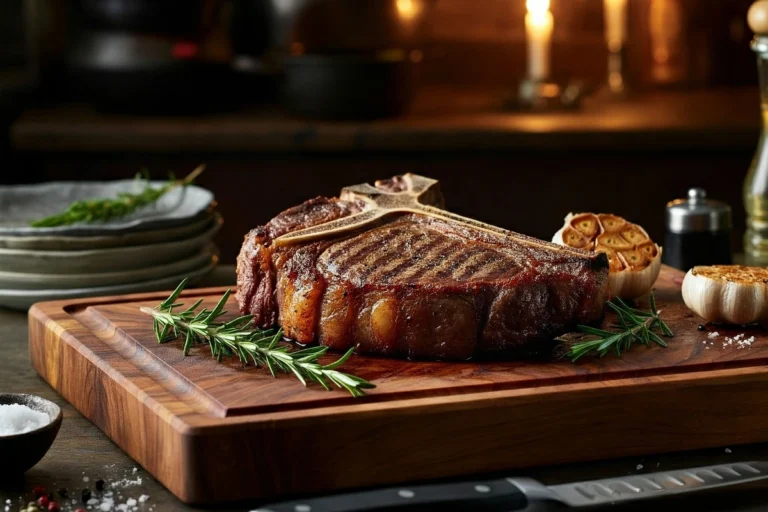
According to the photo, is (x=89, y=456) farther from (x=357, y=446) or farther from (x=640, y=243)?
(x=640, y=243)

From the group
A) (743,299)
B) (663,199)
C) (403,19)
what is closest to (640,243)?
(743,299)

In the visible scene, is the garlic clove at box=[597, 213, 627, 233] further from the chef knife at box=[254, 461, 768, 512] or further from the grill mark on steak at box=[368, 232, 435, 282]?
the chef knife at box=[254, 461, 768, 512]

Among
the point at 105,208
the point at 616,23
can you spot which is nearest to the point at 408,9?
the point at 616,23

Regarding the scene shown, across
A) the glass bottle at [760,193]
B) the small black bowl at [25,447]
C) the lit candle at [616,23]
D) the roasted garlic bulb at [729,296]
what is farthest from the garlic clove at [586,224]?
the lit candle at [616,23]

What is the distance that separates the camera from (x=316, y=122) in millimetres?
3730

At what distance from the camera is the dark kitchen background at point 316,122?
3604mm

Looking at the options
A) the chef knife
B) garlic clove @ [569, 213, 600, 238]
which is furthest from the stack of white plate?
the chef knife

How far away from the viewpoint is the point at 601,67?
464 cm

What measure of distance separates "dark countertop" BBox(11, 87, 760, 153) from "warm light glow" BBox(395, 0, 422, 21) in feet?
1.07

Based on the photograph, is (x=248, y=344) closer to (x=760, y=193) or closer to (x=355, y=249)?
(x=355, y=249)

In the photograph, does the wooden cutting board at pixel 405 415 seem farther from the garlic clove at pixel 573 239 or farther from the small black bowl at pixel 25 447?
the garlic clove at pixel 573 239

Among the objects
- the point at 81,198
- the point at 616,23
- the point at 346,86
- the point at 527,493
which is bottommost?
the point at 527,493

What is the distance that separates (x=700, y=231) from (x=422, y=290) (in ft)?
2.38

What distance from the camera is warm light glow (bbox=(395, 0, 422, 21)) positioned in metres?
3.84
